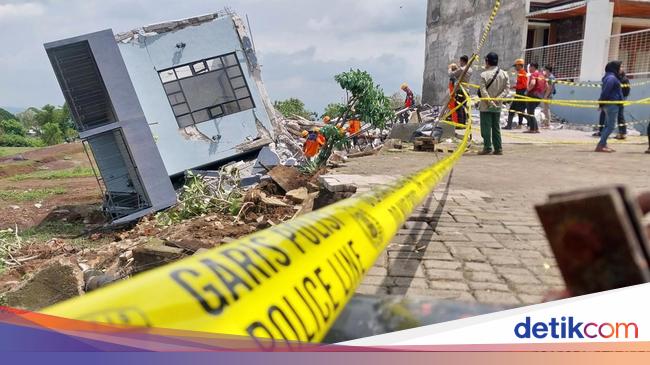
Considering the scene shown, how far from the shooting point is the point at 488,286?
2676 mm

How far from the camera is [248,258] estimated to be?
889 mm

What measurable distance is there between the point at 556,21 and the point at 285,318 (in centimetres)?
2318

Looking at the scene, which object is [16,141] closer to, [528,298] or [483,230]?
[483,230]

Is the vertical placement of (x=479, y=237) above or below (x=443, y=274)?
below

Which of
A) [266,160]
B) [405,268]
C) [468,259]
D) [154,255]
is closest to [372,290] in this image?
[405,268]

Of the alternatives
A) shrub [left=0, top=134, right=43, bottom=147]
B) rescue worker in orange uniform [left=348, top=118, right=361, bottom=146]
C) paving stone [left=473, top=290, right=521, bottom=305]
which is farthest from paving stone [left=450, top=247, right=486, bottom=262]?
shrub [left=0, top=134, right=43, bottom=147]

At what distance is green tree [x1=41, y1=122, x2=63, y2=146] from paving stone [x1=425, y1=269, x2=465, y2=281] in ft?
143

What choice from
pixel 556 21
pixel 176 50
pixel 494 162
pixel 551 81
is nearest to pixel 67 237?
pixel 176 50

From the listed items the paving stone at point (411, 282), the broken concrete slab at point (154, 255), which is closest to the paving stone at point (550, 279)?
the paving stone at point (411, 282)

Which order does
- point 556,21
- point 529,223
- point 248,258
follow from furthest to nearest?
point 556,21
point 529,223
point 248,258

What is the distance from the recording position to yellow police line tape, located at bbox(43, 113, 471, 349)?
2.28 ft

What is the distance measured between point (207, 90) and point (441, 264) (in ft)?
46.6

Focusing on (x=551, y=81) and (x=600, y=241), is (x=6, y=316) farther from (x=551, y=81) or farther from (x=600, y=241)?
(x=551, y=81)

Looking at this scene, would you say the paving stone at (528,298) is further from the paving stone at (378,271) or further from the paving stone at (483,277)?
the paving stone at (378,271)
